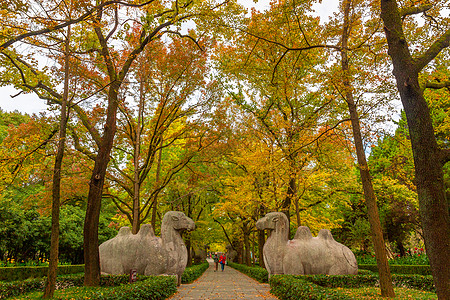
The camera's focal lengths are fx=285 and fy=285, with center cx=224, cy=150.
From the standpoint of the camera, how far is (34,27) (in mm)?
5691

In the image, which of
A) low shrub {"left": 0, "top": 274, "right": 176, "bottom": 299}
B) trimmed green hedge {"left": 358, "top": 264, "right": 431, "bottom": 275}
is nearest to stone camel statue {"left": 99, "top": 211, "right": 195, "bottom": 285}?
low shrub {"left": 0, "top": 274, "right": 176, "bottom": 299}

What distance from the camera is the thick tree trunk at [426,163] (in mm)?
3588

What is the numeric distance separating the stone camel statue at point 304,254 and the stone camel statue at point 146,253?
3.42 m

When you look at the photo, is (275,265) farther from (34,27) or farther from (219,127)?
(34,27)

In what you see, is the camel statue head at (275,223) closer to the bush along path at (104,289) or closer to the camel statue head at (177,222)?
the camel statue head at (177,222)

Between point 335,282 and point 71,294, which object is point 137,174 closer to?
point 71,294

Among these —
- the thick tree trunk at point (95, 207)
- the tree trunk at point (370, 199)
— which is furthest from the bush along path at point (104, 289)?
the tree trunk at point (370, 199)

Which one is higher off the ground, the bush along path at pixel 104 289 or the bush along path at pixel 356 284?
the bush along path at pixel 104 289

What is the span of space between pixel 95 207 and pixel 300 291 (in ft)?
20.2

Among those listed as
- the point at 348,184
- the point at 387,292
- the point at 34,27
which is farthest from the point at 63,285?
the point at 348,184

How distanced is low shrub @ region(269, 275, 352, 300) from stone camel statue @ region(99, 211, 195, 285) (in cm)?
355

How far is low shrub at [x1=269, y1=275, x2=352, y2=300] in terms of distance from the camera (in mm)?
5543

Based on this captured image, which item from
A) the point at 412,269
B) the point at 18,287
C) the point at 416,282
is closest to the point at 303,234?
the point at 416,282

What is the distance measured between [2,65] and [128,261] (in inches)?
274
